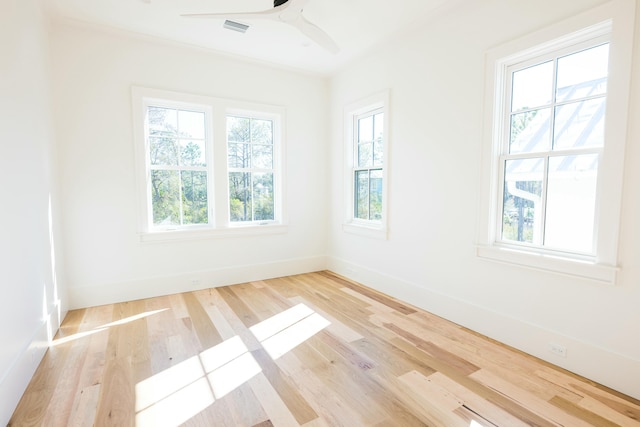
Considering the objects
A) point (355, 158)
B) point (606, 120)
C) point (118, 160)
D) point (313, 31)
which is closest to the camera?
point (606, 120)

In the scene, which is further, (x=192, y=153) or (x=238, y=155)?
(x=238, y=155)

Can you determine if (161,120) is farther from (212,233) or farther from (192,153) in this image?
(212,233)

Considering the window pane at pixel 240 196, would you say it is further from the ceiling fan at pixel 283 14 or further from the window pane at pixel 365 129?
the ceiling fan at pixel 283 14

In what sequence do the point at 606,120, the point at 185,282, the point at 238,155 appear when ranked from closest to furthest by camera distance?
the point at 606,120, the point at 185,282, the point at 238,155

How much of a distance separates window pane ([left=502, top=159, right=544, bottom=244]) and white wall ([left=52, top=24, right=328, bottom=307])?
310 cm

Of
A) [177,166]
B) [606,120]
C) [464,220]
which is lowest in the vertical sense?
[464,220]

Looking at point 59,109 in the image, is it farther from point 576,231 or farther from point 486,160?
point 576,231

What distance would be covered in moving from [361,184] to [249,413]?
10.5ft

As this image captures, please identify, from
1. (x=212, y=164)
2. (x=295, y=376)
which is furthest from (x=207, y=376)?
(x=212, y=164)

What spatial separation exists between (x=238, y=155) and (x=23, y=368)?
119 inches

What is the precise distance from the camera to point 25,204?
2217mm

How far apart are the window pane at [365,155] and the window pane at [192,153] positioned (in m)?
2.13

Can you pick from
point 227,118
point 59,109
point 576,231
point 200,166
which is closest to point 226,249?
point 200,166

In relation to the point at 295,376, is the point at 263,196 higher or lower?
higher
